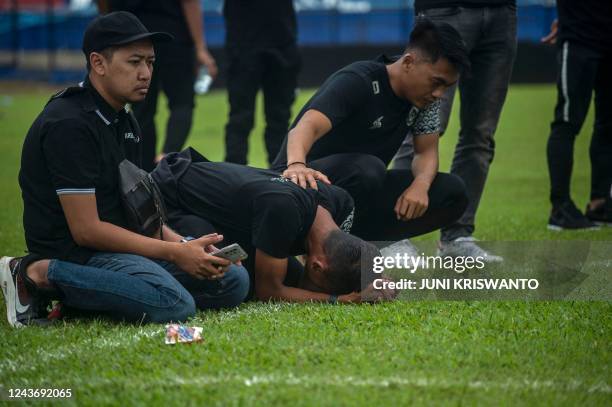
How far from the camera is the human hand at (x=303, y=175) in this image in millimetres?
5309

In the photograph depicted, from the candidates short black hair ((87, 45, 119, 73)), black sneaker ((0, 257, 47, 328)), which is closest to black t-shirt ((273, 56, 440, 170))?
short black hair ((87, 45, 119, 73))

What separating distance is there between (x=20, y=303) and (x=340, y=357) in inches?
66.2

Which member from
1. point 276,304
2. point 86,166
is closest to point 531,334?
point 276,304

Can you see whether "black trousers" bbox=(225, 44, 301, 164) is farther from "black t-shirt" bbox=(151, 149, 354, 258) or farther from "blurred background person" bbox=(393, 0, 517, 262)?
"black t-shirt" bbox=(151, 149, 354, 258)

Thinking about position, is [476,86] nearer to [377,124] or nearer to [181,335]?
[377,124]

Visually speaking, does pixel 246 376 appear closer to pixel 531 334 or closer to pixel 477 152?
pixel 531 334

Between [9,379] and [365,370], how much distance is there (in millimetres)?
1321

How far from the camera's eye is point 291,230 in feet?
16.5

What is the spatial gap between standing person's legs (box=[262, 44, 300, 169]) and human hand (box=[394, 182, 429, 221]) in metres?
3.27

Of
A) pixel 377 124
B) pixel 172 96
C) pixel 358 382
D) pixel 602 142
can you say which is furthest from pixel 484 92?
pixel 358 382

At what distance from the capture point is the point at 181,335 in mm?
4383

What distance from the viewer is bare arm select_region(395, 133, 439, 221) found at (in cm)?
596

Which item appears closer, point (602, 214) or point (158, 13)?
point (602, 214)

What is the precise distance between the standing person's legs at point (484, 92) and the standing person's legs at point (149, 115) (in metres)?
2.72
